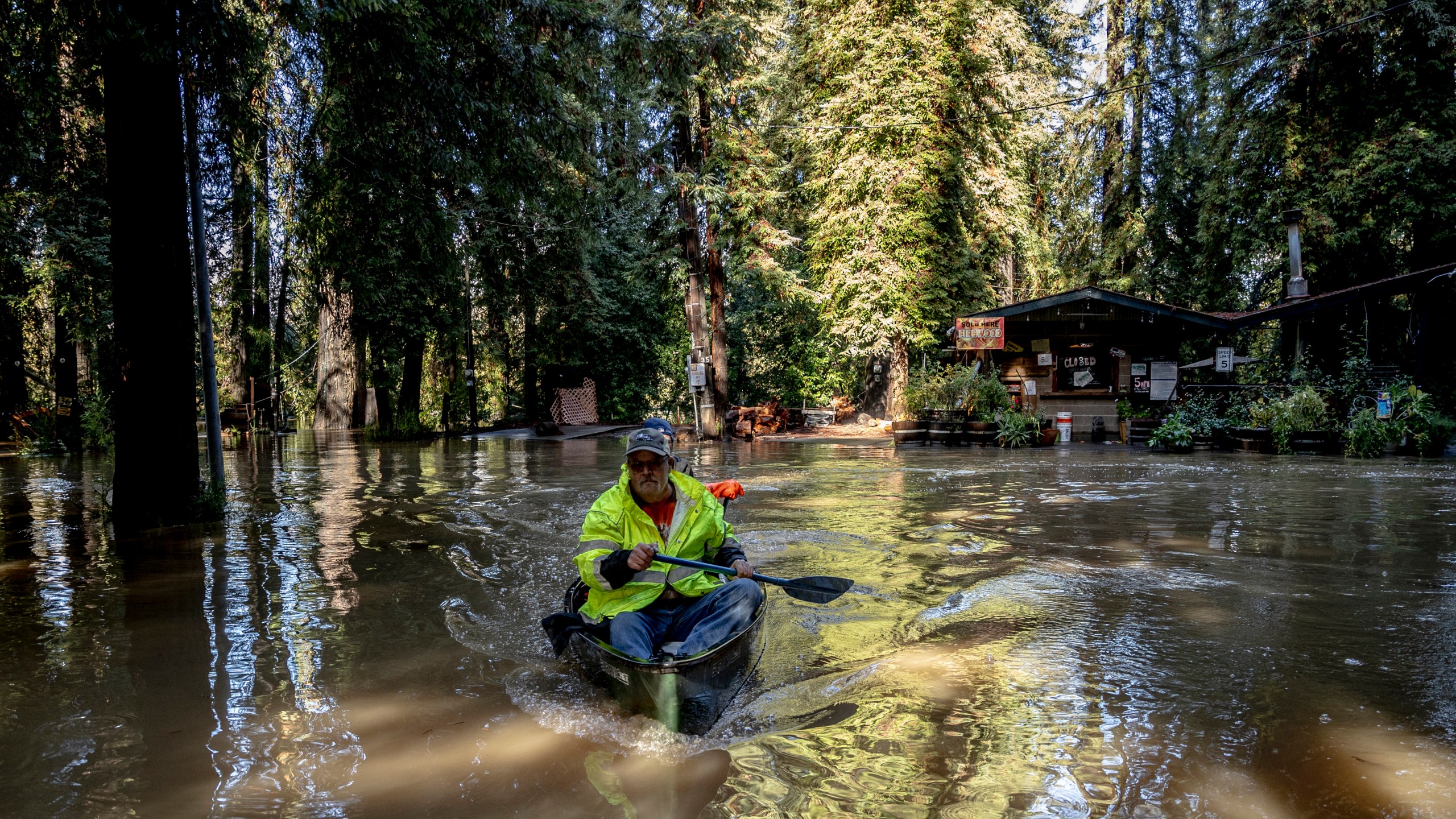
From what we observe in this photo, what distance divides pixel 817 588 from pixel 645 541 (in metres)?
1.21

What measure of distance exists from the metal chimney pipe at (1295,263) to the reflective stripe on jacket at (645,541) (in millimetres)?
21416

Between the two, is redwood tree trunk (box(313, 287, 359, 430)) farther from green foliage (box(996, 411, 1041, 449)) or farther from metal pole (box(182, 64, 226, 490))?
green foliage (box(996, 411, 1041, 449))

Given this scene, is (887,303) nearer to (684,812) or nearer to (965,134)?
(965,134)

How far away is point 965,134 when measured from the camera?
28.2 metres

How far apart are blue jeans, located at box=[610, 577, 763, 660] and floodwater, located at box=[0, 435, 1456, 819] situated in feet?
1.29

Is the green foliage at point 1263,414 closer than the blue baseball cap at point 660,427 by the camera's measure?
No

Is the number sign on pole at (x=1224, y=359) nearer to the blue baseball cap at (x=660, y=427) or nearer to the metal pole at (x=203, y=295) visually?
the blue baseball cap at (x=660, y=427)

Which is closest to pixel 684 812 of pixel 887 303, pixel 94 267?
pixel 94 267

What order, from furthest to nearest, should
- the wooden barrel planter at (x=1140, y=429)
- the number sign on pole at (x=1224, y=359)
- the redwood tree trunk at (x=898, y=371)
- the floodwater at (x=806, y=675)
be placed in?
the redwood tree trunk at (x=898, y=371), the wooden barrel planter at (x=1140, y=429), the number sign on pole at (x=1224, y=359), the floodwater at (x=806, y=675)

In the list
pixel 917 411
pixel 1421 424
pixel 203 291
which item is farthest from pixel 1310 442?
pixel 203 291

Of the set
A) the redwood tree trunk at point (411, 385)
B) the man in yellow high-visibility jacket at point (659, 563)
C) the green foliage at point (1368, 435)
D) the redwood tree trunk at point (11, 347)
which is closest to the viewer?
the man in yellow high-visibility jacket at point (659, 563)

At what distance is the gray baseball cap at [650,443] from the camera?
5121mm

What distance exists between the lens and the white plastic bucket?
Answer: 76.1 feet

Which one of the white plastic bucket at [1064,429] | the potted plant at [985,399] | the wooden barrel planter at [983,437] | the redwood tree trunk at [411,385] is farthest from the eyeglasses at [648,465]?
the redwood tree trunk at [411,385]
